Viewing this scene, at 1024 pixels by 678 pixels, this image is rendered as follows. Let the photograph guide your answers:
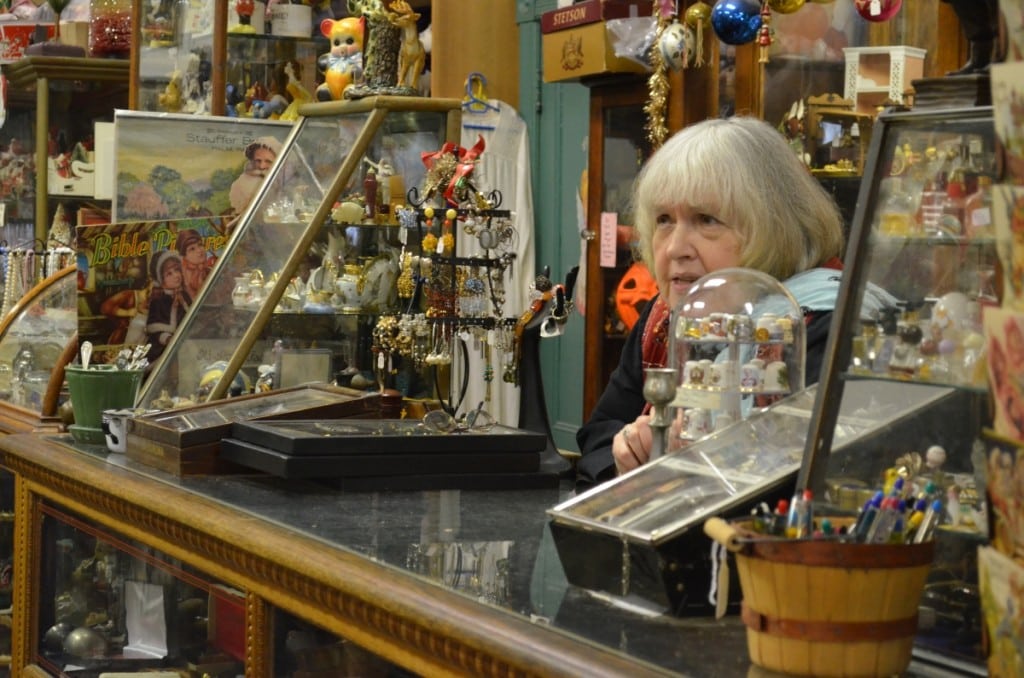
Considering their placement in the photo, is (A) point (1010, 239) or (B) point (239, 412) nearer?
(A) point (1010, 239)

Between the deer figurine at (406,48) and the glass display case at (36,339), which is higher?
the deer figurine at (406,48)

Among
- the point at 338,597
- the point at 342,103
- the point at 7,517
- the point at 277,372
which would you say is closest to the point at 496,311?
the point at 277,372

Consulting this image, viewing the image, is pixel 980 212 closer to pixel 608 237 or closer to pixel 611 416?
pixel 611 416

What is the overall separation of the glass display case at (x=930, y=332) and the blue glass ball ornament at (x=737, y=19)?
112 inches

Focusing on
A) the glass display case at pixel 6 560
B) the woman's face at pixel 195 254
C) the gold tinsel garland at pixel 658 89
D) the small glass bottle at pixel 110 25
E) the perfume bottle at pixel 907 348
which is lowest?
the glass display case at pixel 6 560

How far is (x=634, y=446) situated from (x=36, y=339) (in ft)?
8.67

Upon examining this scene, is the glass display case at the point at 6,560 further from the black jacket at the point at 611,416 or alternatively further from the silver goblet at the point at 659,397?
the silver goblet at the point at 659,397

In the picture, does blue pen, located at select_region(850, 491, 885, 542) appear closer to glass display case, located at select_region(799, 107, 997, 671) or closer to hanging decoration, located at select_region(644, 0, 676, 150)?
glass display case, located at select_region(799, 107, 997, 671)

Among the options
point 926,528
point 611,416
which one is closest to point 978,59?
point 926,528

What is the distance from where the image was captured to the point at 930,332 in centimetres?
151

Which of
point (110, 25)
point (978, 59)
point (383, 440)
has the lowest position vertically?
point (383, 440)

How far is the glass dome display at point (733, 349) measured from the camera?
185 centimetres

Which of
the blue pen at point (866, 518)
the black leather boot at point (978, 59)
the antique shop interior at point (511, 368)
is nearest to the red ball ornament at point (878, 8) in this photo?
the antique shop interior at point (511, 368)

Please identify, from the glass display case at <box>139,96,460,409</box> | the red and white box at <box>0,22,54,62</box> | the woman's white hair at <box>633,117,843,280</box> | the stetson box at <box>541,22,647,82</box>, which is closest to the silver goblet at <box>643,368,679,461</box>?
the woman's white hair at <box>633,117,843,280</box>
